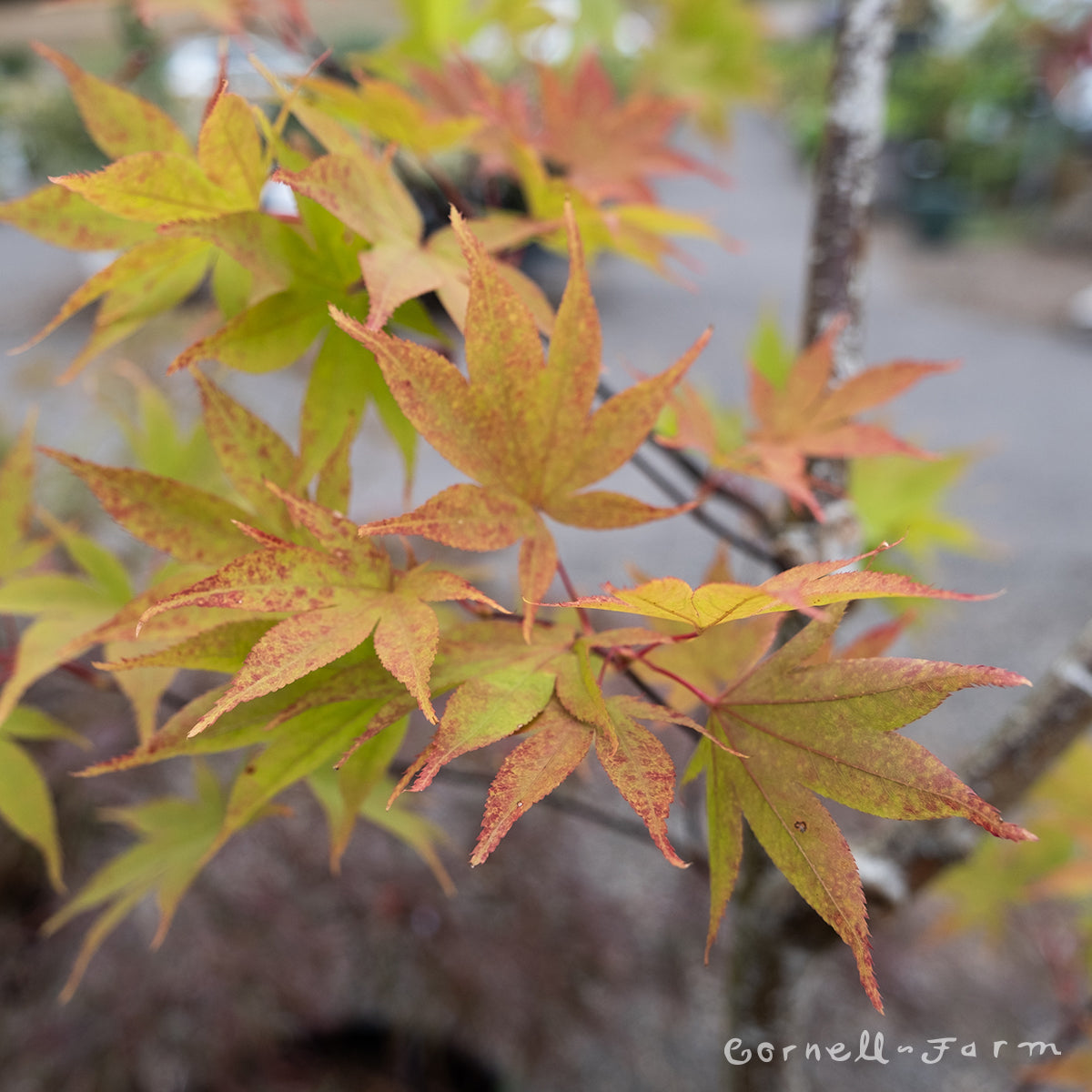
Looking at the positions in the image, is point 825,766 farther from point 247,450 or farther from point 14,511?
point 14,511

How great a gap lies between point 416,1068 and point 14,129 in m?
5.57

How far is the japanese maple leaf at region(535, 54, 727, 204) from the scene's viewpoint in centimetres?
49

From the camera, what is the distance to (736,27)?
0.72 metres

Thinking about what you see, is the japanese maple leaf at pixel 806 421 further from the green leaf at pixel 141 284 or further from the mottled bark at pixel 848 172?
the green leaf at pixel 141 284

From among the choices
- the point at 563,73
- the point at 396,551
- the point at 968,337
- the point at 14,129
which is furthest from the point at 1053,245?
the point at 14,129

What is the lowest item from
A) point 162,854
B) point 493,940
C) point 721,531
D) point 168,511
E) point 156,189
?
point 493,940

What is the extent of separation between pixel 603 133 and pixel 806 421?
0.23 m

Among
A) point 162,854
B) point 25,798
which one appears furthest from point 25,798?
point 162,854

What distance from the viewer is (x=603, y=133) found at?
1.62 ft

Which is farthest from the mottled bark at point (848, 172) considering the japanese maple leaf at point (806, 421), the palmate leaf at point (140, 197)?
the palmate leaf at point (140, 197)

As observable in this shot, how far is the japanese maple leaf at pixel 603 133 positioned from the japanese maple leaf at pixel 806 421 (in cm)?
17

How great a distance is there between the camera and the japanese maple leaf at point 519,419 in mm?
234

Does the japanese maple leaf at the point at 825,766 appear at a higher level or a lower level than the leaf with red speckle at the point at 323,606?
lower

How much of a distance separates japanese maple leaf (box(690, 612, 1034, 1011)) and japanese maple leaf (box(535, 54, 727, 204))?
0.35 metres
